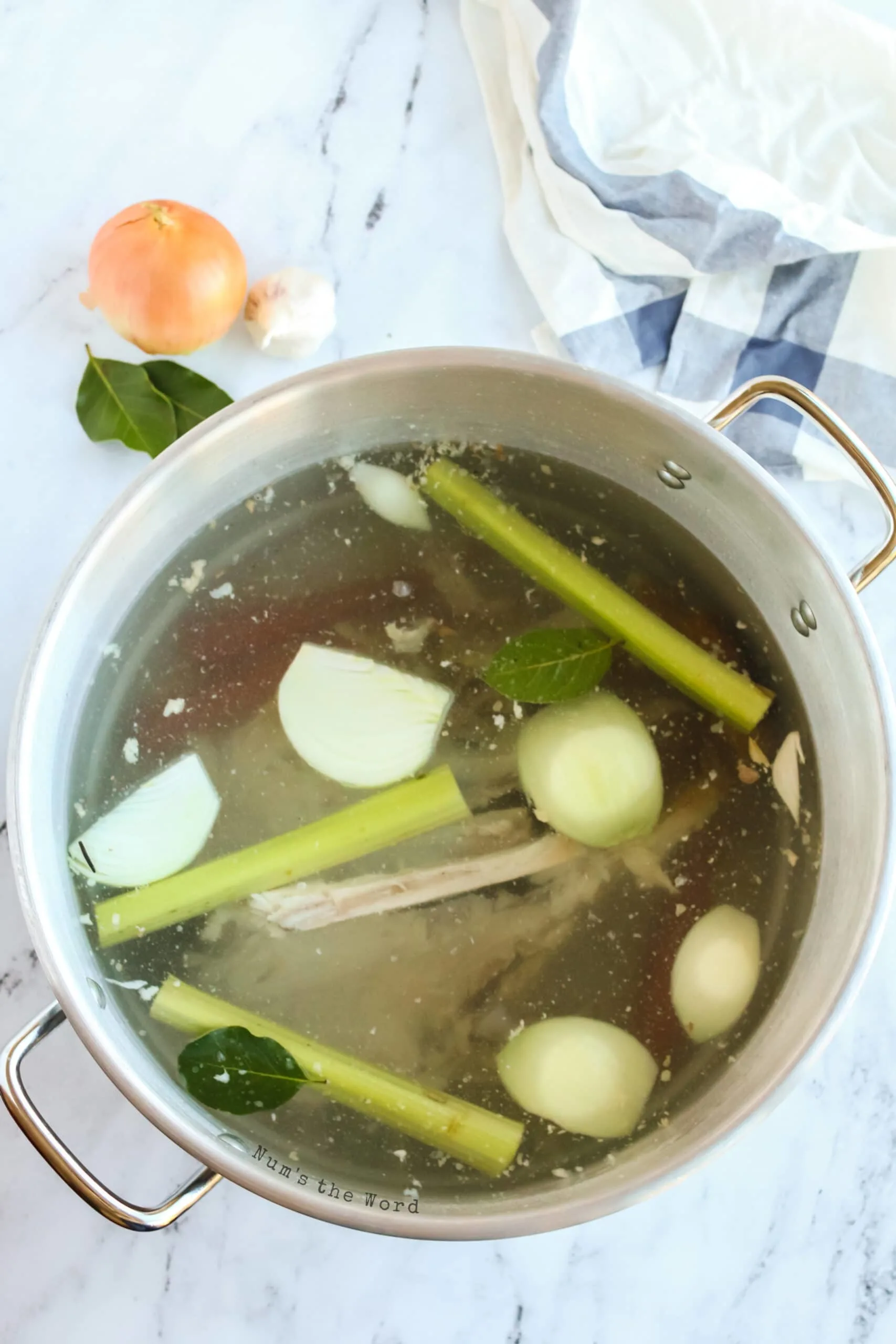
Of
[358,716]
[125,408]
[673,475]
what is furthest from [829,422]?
[125,408]

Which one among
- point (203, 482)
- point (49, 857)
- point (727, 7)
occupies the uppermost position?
point (727, 7)

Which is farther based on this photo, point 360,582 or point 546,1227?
point 360,582

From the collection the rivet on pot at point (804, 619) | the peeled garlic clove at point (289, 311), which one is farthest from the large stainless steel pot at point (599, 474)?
the peeled garlic clove at point (289, 311)

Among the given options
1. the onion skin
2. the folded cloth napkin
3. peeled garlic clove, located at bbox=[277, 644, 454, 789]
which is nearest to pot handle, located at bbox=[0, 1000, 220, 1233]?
peeled garlic clove, located at bbox=[277, 644, 454, 789]

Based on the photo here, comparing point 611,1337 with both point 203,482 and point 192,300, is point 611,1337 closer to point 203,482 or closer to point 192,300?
point 203,482

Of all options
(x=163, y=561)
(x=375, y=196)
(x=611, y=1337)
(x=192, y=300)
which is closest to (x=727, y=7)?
(x=375, y=196)

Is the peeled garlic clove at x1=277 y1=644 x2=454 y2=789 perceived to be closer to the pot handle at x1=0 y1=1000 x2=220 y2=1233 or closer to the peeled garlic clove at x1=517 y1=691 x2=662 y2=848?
the peeled garlic clove at x1=517 y1=691 x2=662 y2=848
